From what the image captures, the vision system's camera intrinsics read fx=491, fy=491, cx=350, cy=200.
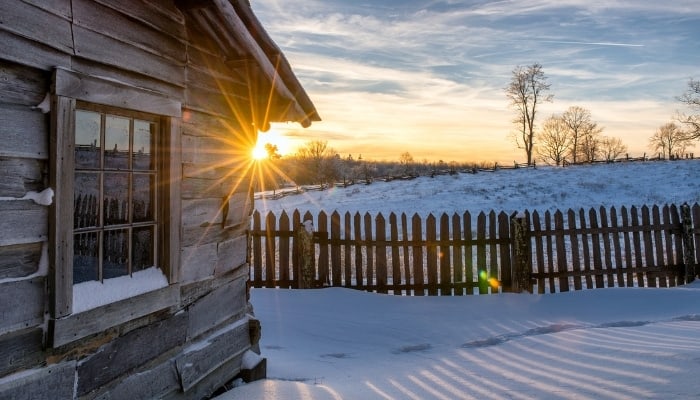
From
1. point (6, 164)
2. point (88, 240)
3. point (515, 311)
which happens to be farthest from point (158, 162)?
point (515, 311)

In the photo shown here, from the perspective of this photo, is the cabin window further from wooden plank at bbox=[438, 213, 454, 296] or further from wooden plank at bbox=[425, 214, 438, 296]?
wooden plank at bbox=[438, 213, 454, 296]

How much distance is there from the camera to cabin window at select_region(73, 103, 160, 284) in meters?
2.93

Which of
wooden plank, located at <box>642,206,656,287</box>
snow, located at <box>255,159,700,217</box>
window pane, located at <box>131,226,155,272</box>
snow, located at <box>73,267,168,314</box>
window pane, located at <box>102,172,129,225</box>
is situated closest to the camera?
snow, located at <box>73,267,168,314</box>

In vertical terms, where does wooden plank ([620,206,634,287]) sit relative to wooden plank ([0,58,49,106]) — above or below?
below

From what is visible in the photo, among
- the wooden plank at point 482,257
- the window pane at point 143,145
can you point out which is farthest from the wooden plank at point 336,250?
the window pane at point 143,145

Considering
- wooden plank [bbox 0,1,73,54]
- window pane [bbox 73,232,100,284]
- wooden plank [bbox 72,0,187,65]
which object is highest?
wooden plank [bbox 72,0,187,65]

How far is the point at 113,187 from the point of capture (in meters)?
3.21

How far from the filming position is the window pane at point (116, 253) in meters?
3.29

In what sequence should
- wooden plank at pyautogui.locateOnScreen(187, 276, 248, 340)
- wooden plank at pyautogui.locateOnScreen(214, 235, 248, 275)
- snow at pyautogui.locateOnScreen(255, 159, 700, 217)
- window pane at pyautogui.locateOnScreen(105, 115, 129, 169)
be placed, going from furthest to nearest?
snow at pyautogui.locateOnScreen(255, 159, 700, 217)
wooden plank at pyautogui.locateOnScreen(214, 235, 248, 275)
wooden plank at pyautogui.locateOnScreen(187, 276, 248, 340)
window pane at pyautogui.locateOnScreen(105, 115, 129, 169)

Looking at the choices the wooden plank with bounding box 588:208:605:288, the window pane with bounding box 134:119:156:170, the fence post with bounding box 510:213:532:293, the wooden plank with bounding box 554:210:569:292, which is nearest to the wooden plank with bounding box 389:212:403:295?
the fence post with bounding box 510:213:532:293

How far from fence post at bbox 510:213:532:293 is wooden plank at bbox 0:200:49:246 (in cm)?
735

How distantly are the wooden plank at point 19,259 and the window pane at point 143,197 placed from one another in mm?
935

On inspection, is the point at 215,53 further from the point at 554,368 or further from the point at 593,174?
the point at 593,174

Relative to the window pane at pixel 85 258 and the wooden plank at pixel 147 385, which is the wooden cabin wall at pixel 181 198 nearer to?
the wooden plank at pixel 147 385
